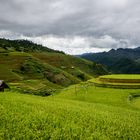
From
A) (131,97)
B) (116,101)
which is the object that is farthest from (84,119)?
(131,97)

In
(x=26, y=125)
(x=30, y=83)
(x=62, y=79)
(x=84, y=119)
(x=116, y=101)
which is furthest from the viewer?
(x=62, y=79)

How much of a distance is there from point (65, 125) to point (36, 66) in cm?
16045

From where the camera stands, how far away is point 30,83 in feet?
462

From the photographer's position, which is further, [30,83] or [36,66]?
[36,66]

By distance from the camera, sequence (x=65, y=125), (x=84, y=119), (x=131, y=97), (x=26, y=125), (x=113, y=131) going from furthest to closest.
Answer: (x=131, y=97) → (x=84, y=119) → (x=113, y=131) → (x=65, y=125) → (x=26, y=125)

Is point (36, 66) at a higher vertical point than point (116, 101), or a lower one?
higher

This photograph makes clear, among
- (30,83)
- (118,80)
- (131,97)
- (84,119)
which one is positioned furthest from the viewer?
(30,83)

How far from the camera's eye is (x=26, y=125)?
29.5 m

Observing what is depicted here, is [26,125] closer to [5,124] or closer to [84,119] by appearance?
[5,124]

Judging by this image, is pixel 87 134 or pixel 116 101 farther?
pixel 116 101

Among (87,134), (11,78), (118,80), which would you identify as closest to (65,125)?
(87,134)

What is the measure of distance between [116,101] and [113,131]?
3575cm

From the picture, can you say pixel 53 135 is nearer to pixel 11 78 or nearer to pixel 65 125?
pixel 65 125

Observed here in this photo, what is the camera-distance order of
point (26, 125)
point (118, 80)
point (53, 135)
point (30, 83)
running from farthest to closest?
point (30, 83), point (118, 80), point (26, 125), point (53, 135)
